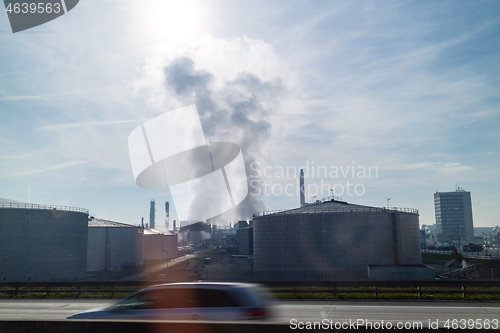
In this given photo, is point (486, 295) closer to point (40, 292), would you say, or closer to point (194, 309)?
point (194, 309)

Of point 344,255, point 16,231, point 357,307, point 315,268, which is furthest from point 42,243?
point 357,307

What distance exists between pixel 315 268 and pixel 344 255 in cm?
341

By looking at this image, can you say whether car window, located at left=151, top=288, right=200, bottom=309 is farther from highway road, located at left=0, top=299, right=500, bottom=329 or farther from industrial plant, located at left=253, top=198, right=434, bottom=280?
industrial plant, located at left=253, top=198, right=434, bottom=280

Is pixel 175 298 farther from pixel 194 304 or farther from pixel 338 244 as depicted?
pixel 338 244

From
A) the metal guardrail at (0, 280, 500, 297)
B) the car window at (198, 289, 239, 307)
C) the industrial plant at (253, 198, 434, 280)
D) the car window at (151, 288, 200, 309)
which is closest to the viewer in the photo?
the car window at (198, 289, 239, 307)

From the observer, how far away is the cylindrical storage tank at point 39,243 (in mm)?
39625

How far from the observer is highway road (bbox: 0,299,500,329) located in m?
13.4

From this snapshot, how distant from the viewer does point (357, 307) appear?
52.6 feet

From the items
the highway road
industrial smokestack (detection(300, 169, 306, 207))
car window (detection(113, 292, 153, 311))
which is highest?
industrial smokestack (detection(300, 169, 306, 207))

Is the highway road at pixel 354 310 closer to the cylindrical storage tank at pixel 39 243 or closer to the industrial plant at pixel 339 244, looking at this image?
the industrial plant at pixel 339 244

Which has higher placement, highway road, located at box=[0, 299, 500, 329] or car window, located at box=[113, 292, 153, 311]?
car window, located at box=[113, 292, 153, 311]

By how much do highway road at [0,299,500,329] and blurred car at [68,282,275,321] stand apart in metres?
4.16

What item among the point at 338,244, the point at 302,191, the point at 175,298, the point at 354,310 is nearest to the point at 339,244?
the point at 338,244

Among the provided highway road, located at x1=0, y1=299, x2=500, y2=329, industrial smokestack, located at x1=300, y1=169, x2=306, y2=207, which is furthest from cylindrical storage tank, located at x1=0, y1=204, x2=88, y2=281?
industrial smokestack, located at x1=300, y1=169, x2=306, y2=207
